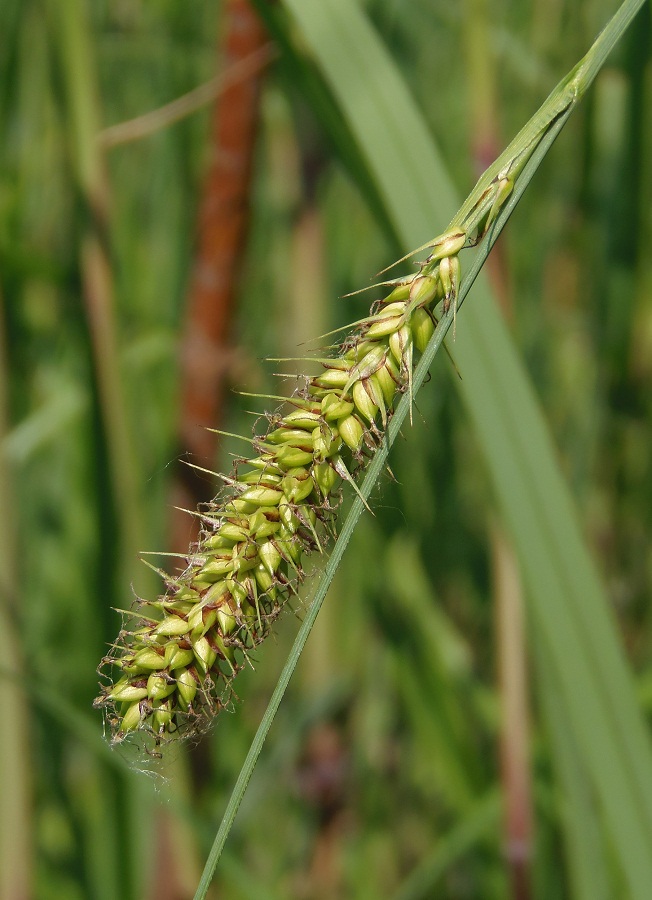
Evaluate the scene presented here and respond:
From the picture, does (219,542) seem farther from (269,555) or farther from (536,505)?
(536,505)

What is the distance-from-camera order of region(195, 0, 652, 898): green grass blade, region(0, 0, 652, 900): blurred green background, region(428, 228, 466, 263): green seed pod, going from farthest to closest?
region(0, 0, 652, 900): blurred green background → region(195, 0, 652, 898): green grass blade → region(428, 228, 466, 263): green seed pod

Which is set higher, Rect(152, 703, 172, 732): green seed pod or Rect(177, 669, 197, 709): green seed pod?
Rect(177, 669, 197, 709): green seed pod

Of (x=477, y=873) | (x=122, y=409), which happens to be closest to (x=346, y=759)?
(x=477, y=873)

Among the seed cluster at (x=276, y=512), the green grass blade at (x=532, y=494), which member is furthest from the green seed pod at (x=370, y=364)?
the green grass blade at (x=532, y=494)

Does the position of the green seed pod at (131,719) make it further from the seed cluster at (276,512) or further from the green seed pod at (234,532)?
the green seed pod at (234,532)

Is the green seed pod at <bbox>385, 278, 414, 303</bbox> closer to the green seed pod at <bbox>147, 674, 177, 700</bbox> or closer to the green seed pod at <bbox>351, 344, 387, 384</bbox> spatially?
the green seed pod at <bbox>351, 344, 387, 384</bbox>

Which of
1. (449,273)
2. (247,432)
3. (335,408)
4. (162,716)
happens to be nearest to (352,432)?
(335,408)

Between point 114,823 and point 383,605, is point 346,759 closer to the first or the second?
point 383,605

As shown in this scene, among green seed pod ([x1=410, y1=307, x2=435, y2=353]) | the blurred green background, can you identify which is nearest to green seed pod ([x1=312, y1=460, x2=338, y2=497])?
green seed pod ([x1=410, y1=307, x2=435, y2=353])
